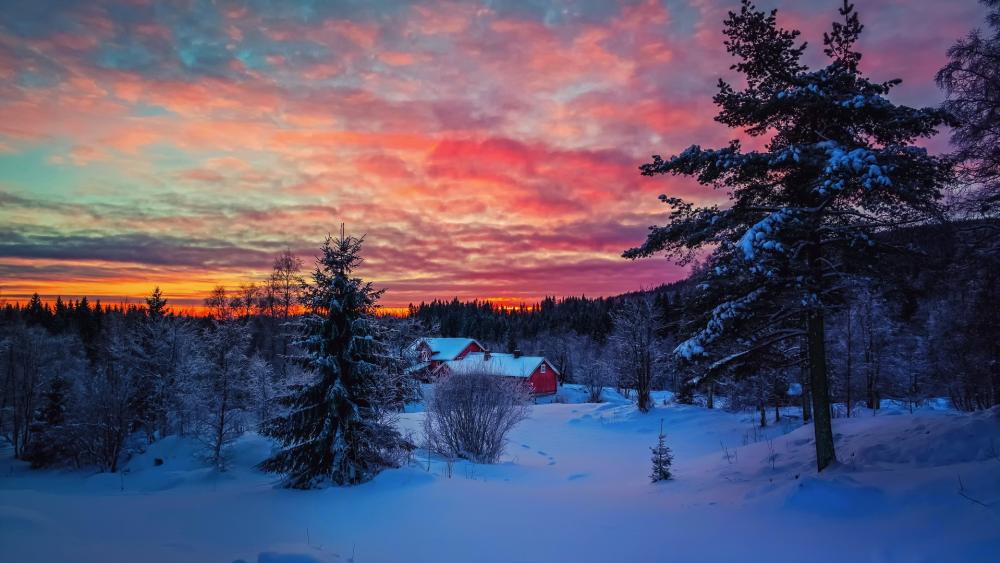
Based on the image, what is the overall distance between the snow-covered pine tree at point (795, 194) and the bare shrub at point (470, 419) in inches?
432

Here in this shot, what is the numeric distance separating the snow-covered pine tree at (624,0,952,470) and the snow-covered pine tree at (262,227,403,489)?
24.5 feet

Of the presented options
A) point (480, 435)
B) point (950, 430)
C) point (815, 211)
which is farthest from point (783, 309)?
point (480, 435)

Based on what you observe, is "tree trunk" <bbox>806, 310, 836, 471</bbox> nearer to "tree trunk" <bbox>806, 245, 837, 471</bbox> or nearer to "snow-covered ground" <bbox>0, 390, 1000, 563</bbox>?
"tree trunk" <bbox>806, 245, 837, 471</bbox>

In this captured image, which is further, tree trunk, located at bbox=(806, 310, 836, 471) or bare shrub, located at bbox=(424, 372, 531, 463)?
bare shrub, located at bbox=(424, 372, 531, 463)

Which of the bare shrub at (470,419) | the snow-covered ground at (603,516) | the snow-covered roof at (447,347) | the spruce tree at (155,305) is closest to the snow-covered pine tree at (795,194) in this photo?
the snow-covered ground at (603,516)

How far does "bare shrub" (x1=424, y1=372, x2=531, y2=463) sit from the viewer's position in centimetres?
1936

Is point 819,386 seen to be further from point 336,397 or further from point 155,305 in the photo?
point 155,305

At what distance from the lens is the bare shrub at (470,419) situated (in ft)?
63.5

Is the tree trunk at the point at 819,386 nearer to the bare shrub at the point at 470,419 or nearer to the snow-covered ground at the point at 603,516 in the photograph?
the snow-covered ground at the point at 603,516

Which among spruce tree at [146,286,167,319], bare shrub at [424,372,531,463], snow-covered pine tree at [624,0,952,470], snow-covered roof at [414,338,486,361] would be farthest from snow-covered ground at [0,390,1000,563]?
snow-covered roof at [414,338,486,361]

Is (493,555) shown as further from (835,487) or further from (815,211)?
(815,211)

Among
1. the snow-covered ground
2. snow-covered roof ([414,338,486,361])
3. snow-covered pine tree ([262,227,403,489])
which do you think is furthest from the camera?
snow-covered roof ([414,338,486,361])

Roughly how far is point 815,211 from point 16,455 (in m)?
52.3

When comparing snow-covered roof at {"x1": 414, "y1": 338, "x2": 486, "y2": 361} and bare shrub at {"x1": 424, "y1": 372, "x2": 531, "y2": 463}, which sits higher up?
snow-covered roof at {"x1": 414, "y1": 338, "x2": 486, "y2": 361}
